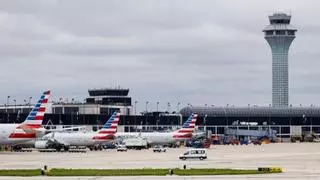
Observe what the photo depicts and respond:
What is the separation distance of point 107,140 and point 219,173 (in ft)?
269

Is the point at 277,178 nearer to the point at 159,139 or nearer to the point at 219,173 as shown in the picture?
the point at 219,173

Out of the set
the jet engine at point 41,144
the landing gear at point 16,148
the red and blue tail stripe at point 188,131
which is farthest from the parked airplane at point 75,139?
the red and blue tail stripe at point 188,131

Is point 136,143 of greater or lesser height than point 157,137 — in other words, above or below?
below

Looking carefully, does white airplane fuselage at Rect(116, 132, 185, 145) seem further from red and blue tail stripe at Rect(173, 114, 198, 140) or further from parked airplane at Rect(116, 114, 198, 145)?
red and blue tail stripe at Rect(173, 114, 198, 140)

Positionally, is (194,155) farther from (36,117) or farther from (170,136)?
(170,136)

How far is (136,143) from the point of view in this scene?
170750mm

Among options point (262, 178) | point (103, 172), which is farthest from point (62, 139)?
point (262, 178)

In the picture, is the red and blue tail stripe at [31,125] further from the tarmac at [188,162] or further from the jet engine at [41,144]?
the jet engine at [41,144]

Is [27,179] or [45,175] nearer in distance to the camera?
[27,179]

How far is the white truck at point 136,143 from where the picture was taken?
170500mm

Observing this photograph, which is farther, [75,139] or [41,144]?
[75,139]

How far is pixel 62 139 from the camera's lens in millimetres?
152000

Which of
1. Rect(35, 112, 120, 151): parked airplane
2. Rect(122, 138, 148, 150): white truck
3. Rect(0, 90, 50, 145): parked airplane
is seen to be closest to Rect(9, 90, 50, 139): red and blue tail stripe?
Rect(0, 90, 50, 145): parked airplane

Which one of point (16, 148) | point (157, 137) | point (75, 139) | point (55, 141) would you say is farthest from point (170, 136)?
point (16, 148)
